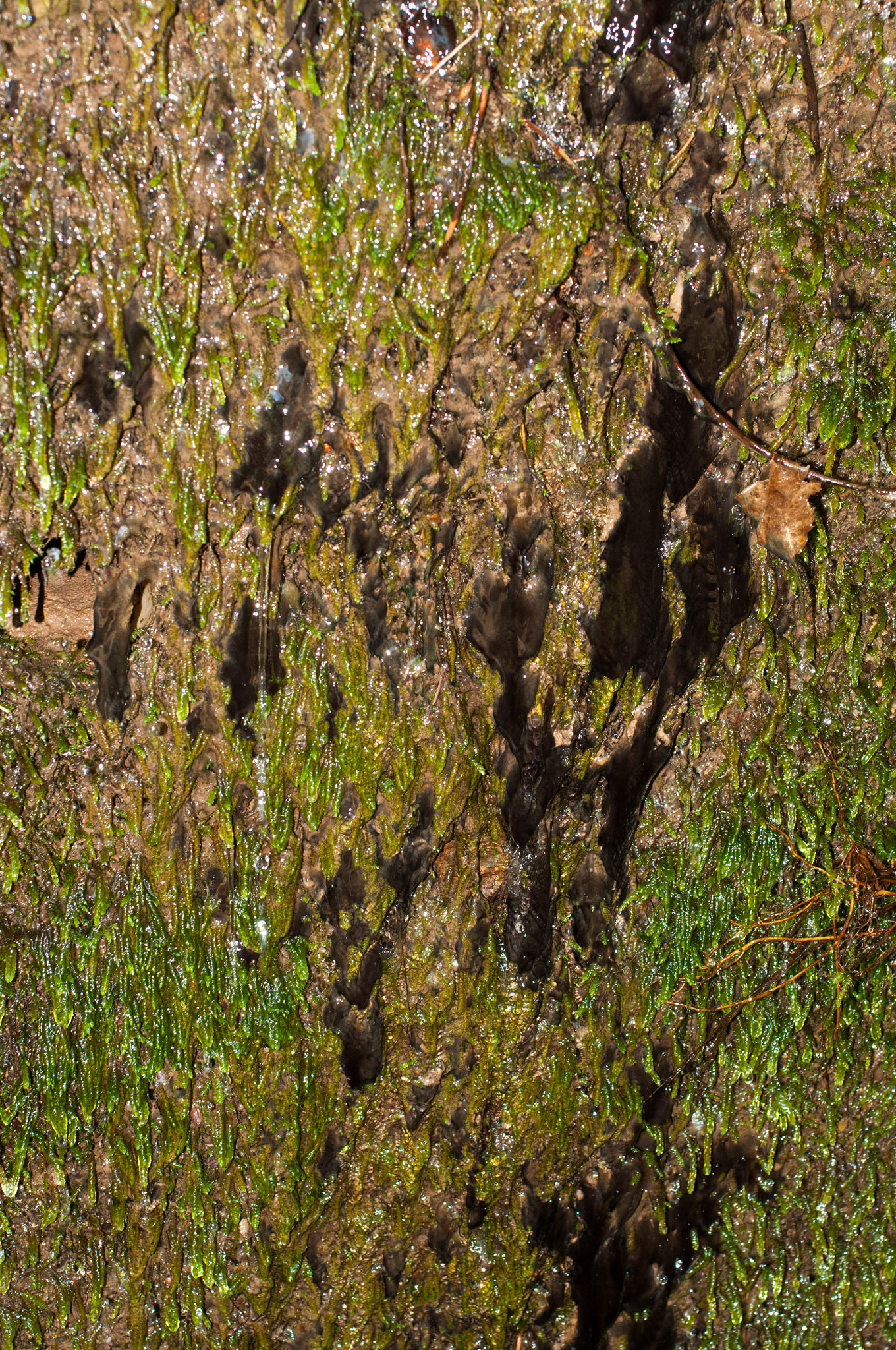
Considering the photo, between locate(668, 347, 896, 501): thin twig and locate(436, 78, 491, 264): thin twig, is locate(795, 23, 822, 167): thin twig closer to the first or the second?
locate(668, 347, 896, 501): thin twig

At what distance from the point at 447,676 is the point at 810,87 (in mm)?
1260

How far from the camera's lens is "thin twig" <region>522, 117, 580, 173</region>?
142cm

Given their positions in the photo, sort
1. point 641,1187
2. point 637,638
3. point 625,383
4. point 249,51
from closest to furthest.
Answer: point 249,51 → point 625,383 → point 637,638 → point 641,1187

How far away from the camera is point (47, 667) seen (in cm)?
168

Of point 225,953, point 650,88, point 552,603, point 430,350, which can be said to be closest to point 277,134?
point 430,350

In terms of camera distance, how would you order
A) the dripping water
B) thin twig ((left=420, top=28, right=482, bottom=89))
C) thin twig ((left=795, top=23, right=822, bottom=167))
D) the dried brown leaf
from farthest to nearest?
the dried brown leaf
the dripping water
thin twig ((left=795, top=23, right=822, bottom=167))
thin twig ((left=420, top=28, right=482, bottom=89))

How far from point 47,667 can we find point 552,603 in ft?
3.36

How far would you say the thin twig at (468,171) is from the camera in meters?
1.38

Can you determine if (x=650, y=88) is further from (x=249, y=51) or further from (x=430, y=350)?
(x=249, y=51)

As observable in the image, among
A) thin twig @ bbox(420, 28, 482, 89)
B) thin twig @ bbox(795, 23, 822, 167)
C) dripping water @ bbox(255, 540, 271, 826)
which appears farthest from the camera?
dripping water @ bbox(255, 540, 271, 826)

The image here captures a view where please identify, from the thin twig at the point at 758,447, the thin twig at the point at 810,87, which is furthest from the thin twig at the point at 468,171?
the thin twig at the point at 810,87

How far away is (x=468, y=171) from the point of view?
142 cm

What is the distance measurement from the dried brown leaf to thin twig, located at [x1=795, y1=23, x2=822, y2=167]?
22.4 inches

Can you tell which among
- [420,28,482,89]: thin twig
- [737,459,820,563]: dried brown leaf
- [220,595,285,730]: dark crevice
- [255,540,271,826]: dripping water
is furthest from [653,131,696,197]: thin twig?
[220,595,285,730]: dark crevice
